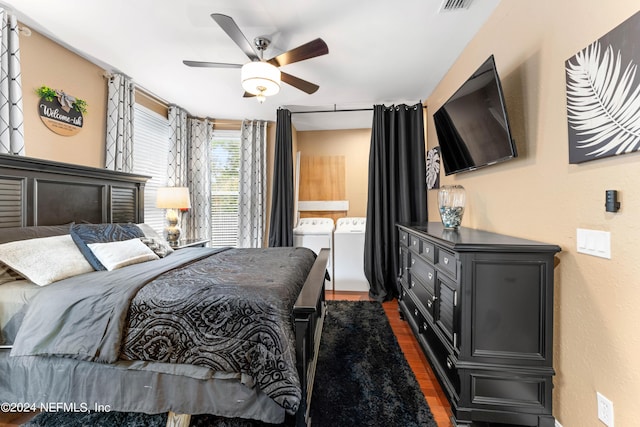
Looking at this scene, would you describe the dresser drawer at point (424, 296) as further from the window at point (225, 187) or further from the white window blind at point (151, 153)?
the white window blind at point (151, 153)

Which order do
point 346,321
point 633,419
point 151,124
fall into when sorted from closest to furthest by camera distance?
point 633,419
point 346,321
point 151,124

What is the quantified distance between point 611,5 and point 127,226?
11.2ft

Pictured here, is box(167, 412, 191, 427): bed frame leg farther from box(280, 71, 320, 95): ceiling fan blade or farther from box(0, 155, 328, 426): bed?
box(280, 71, 320, 95): ceiling fan blade

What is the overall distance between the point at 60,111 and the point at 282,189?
2385mm

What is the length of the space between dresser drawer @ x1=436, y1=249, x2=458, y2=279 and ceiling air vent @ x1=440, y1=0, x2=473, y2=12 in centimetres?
173

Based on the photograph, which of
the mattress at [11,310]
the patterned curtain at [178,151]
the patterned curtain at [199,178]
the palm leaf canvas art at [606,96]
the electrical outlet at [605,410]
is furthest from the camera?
the patterned curtain at [199,178]

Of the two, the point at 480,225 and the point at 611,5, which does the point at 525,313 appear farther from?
the point at 611,5

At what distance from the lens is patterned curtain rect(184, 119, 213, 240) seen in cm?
404

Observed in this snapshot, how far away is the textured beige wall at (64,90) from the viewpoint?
2141mm

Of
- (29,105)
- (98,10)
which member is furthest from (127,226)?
(98,10)

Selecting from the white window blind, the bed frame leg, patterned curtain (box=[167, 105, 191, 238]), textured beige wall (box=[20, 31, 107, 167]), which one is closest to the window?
patterned curtain (box=[167, 105, 191, 238])

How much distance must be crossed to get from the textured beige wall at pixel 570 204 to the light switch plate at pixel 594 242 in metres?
0.02

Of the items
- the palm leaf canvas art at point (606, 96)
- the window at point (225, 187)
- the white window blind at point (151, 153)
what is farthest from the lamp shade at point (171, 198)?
the palm leaf canvas art at point (606, 96)

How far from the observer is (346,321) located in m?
2.75
